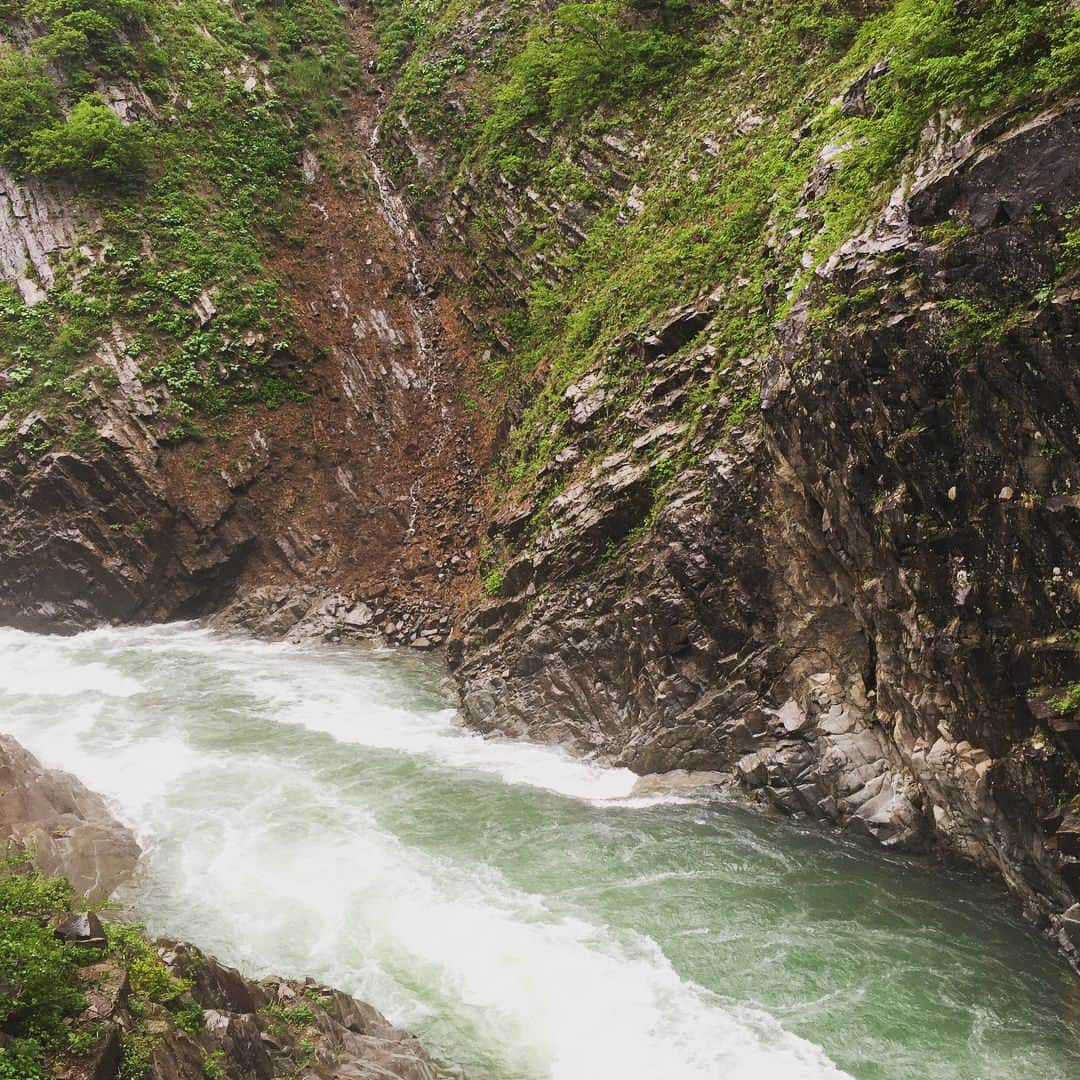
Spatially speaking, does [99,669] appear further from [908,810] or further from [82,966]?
[908,810]

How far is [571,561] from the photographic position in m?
18.9

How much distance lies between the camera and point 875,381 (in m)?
12.5

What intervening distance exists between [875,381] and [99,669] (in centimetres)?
2058

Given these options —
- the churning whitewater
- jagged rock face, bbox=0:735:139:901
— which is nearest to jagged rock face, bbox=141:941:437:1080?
the churning whitewater

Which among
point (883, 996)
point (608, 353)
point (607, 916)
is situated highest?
point (608, 353)

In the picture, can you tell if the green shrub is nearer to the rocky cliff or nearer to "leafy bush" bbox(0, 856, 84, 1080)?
"leafy bush" bbox(0, 856, 84, 1080)

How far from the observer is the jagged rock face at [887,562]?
10.7 m

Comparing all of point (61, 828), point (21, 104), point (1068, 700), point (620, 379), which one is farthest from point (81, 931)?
point (21, 104)

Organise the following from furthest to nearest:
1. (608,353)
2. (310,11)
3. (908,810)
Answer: (310,11)
(608,353)
(908,810)

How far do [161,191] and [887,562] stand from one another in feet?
99.2

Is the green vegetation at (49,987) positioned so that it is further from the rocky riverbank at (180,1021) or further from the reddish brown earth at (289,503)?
the reddish brown earth at (289,503)

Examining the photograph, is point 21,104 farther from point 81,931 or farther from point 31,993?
point 31,993

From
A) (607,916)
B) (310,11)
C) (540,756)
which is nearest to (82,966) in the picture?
(607,916)

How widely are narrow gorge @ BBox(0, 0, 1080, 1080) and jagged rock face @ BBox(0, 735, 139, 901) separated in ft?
0.32
